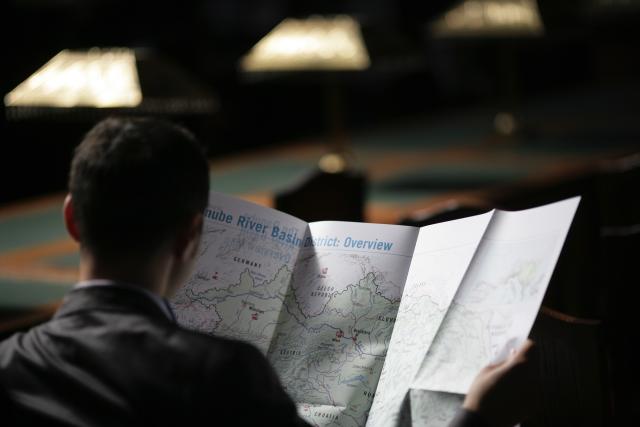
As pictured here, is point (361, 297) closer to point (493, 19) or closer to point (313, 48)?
point (313, 48)

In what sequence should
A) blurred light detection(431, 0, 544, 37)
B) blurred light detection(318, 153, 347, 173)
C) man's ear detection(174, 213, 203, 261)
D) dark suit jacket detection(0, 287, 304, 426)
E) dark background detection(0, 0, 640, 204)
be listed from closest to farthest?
1. dark suit jacket detection(0, 287, 304, 426)
2. man's ear detection(174, 213, 203, 261)
3. blurred light detection(318, 153, 347, 173)
4. blurred light detection(431, 0, 544, 37)
5. dark background detection(0, 0, 640, 204)

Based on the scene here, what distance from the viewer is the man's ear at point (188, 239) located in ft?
3.66

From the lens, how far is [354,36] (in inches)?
172

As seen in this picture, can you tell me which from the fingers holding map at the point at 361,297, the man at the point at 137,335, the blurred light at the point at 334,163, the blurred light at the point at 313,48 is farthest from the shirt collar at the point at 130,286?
the blurred light at the point at 334,163

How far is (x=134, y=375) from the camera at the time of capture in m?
1.02

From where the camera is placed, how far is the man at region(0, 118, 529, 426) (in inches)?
40.0

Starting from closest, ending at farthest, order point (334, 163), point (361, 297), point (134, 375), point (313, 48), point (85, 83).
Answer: point (134, 375), point (361, 297), point (85, 83), point (313, 48), point (334, 163)

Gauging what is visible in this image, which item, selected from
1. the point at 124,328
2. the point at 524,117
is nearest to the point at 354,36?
the point at 524,117

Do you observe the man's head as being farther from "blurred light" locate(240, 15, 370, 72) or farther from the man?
"blurred light" locate(240, 15, 370, 72)

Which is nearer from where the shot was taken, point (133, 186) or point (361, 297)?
point (133, 186)

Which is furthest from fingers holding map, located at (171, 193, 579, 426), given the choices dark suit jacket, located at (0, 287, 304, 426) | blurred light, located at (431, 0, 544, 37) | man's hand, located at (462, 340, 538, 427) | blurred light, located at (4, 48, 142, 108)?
blurred light, located at (431, 0, 544, 37)

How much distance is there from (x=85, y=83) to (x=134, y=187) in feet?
5.29

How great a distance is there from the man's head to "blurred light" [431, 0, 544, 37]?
4454mm

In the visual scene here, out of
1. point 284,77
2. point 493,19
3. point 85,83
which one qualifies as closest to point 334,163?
point 284,77
